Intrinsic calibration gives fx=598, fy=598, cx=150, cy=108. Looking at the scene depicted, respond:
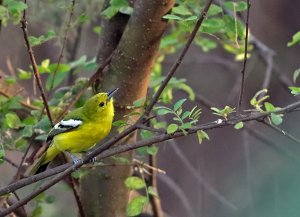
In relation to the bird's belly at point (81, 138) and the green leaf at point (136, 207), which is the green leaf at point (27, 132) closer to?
the bird's belly at point (81, 138)

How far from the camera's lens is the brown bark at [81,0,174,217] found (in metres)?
2.10

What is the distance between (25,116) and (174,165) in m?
3.34

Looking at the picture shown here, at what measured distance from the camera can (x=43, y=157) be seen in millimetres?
2375

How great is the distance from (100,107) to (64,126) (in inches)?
6.4

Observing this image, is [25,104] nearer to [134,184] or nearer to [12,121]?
[12,121]

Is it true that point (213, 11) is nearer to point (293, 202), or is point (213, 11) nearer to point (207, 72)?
point (293, 202)

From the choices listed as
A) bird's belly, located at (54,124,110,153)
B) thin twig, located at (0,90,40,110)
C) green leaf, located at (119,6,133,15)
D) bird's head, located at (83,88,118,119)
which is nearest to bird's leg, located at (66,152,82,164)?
bird's belly, located at (54,124,110,153)

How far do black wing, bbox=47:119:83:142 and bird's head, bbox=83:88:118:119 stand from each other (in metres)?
0.06

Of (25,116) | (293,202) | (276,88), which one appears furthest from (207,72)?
(293,202)

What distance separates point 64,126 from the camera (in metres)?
2.31

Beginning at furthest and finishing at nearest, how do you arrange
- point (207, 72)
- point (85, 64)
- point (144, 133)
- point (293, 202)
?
point (207, 72) → point (85, 64) → point (144, 133) → point (293, 202)

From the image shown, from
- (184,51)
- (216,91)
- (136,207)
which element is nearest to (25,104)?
(136,207)

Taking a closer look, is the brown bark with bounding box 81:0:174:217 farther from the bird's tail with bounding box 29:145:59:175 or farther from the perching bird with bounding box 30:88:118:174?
the bird's tail with bounding box 29:145:59:175

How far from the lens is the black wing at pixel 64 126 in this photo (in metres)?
2.23
